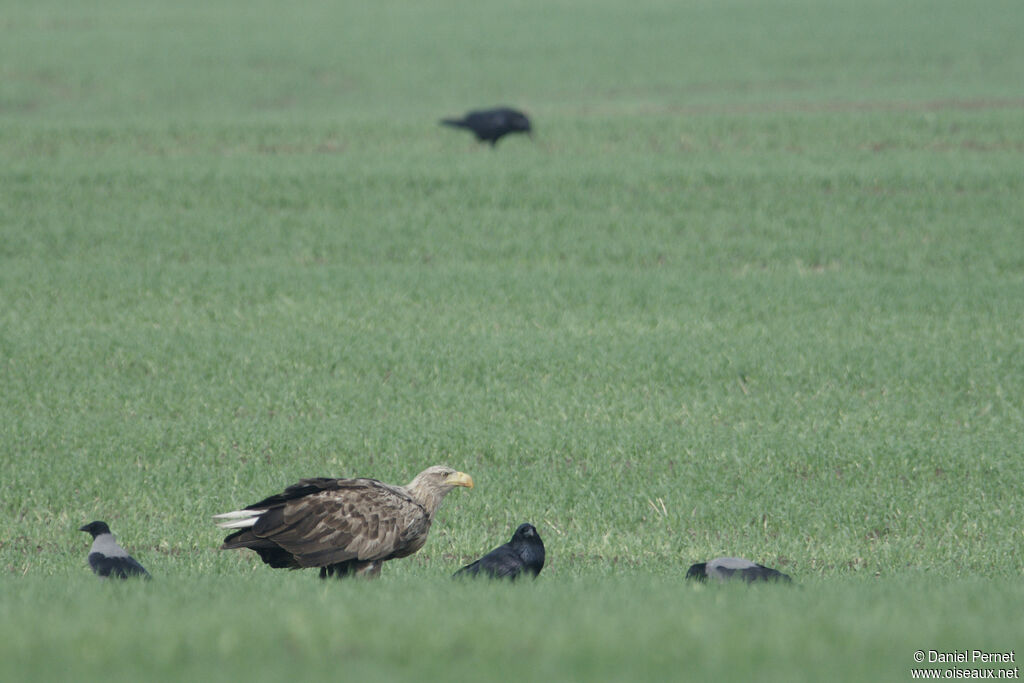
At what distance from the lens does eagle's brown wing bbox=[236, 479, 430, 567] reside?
7840mm

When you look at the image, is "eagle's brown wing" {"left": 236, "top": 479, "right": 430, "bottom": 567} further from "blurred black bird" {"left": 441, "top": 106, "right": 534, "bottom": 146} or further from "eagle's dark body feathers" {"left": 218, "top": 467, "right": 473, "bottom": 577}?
"blurred black bird" {"left": 441, "top": 106, "right": 534, "bottom": 146}

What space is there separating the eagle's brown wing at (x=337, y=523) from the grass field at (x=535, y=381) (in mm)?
408

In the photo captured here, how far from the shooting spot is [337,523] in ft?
25.9

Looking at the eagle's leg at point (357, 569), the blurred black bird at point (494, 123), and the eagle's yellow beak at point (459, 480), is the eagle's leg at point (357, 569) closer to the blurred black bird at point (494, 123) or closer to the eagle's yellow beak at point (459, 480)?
the eagle's yellow beak at point (459, 480)

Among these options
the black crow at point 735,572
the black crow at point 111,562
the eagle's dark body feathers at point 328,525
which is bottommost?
the black crow at point 735,572

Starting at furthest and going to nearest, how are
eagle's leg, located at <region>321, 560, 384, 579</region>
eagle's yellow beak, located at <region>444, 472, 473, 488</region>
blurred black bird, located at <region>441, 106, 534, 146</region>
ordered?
blurred black bird, located at <region>441, 106, 534, 146</region> < eagle's yellow beak, located at <region>444, 472, 473, 488</region> < eagle's leg, located at <region>321, 560, 384, 579</region>

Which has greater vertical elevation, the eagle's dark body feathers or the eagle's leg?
the eagle's dark body feathers

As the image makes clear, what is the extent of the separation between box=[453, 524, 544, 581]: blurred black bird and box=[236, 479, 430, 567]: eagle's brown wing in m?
0.63

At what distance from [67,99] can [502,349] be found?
32113 millimetres

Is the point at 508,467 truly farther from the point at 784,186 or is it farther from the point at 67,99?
the point at 67,99

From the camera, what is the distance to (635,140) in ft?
86.1

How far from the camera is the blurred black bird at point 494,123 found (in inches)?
992

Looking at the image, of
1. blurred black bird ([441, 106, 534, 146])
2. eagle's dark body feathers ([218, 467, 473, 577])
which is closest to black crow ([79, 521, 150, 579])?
eagle's dark body feathers ([218, 467, 473, 577])

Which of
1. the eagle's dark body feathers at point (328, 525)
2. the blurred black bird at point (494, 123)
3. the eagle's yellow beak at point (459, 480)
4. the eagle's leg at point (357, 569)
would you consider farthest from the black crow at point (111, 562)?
the blurred black bird at point (494, 123)
